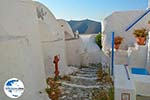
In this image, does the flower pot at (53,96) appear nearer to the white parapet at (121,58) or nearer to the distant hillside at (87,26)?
the white parapet at (121,58)

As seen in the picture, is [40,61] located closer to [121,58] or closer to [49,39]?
[49,39]

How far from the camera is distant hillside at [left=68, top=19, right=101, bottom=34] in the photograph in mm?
22508

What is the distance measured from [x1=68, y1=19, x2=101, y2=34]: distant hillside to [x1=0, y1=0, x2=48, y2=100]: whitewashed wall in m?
18.3

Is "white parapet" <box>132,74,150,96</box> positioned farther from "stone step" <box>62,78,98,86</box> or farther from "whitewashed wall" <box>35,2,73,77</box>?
"whitewashed wall" <box>35,2,73,77</box>

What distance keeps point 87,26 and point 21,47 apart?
20.6 m

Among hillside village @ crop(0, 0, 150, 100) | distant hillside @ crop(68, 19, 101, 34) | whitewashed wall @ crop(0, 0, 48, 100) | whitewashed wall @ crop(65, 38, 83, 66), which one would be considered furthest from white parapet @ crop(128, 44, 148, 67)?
distant hillside @ crop(68, 19, 101, 34)

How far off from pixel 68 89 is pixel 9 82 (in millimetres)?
3616

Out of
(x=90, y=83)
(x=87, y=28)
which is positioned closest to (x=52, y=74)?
(x=90, y=83)

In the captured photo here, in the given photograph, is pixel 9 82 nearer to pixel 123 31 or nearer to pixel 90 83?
pixel 90 83

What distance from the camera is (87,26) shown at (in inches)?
936

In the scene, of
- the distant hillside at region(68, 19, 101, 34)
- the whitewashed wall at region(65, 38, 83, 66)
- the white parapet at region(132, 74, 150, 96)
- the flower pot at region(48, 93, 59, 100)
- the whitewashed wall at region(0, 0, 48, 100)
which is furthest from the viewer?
the distant hillside at region(68, 19, 101, 34)

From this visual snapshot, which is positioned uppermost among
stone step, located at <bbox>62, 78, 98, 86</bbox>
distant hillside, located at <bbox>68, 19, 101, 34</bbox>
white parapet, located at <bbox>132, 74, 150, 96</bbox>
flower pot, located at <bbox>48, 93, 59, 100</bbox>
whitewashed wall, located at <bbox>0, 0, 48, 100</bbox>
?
distant hillside, located at <bbox>68, 19, 101, 34</bbox>

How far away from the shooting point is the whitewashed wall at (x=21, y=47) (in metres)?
3.20

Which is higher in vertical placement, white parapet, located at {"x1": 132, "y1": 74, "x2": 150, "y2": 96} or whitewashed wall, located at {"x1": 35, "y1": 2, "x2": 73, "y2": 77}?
whitewashed wall, located at {"x1": 35, "y1": 2, "x2": 73, "y2": 77}
